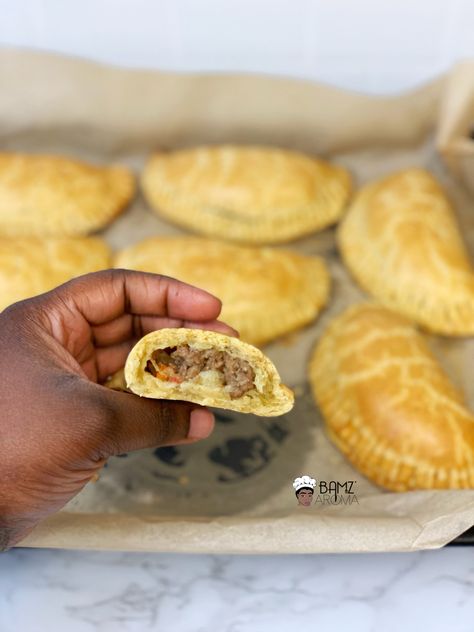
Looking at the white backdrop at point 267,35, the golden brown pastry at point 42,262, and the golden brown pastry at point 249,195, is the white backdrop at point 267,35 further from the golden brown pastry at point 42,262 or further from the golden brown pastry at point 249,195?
the golden brown pastry at point 42,262

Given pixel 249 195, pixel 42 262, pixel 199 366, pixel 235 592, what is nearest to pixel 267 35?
pixel 249 195

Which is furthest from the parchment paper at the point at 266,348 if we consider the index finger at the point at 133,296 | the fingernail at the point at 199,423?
the index finger at the point at 133,296

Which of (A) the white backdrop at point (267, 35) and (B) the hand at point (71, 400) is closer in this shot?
(B) the hand at point (71, 400)

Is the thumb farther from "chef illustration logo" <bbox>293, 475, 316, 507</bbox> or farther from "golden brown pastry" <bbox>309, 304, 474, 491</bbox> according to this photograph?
"golden brown pastry" <bbox>309, 304, 474, 491</bbox>

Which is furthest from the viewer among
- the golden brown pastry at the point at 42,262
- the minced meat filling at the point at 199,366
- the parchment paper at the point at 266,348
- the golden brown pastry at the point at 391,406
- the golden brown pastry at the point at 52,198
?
the golden brown pastry at the point at 52,198

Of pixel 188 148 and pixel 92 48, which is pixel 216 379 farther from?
pixel 92 48

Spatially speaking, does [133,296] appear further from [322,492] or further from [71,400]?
[322,492]
